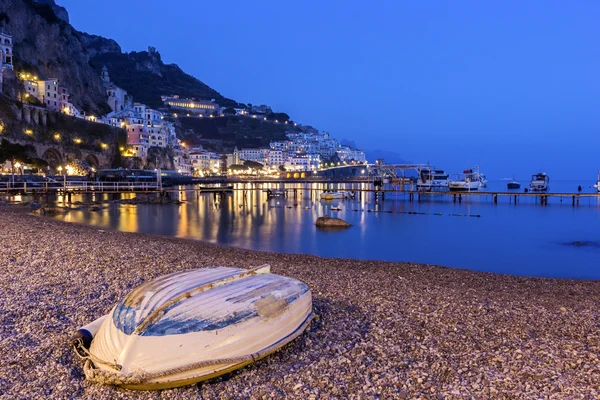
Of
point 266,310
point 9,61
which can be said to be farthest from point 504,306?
point 9,61

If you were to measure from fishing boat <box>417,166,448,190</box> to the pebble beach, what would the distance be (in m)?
82.8

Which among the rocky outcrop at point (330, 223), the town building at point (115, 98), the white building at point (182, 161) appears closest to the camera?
the rocky outcrop at point (330, 223)

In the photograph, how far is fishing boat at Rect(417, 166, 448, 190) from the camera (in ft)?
298

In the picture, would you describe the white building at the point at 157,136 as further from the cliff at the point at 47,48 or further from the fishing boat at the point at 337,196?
the fishing boat at the point at 337,196

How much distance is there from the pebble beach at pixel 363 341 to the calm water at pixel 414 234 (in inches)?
398

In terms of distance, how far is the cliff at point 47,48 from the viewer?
85.7 meters

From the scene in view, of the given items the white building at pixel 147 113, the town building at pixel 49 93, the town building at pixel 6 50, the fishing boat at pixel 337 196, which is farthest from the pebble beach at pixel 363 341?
the white building at pixel 147 113

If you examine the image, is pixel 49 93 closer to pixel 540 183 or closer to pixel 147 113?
pixel 147 113

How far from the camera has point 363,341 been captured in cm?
598

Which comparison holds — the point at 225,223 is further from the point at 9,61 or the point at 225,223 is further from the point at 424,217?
the point at 9,61

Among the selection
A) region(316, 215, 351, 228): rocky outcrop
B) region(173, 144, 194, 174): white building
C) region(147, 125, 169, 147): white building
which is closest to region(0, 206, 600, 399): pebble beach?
region(316, 215, 351, 228): rocky outcrop

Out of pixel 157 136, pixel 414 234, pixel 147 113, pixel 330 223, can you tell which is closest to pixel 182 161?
pixel 147 113

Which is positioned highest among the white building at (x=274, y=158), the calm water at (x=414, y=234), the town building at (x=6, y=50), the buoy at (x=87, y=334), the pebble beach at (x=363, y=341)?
the town building at (x=6, y=50)

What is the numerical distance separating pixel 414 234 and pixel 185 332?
26353 millimetres
